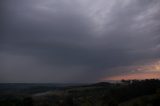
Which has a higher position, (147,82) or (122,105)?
(147,82)

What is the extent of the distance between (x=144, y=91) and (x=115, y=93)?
1810 cm

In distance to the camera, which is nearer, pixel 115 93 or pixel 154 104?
pixel 154 104

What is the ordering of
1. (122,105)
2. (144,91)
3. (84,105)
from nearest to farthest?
1. (84,105)
2. (122,105)
3. (144,91)

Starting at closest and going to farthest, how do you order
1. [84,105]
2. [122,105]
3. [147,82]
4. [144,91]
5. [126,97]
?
[84,105], [122,105], [126,97], [144,91], [147,82]

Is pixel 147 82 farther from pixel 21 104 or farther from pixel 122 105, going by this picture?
pixel 21 104

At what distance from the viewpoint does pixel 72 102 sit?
140 m

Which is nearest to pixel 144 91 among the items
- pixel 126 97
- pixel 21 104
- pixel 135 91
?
pixel 135 91

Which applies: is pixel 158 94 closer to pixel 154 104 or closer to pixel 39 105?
pixel 154 104

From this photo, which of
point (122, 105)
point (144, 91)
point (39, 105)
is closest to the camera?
point (122, 105)

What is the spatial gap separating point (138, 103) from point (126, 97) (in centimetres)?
2815

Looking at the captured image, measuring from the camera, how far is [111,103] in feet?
379

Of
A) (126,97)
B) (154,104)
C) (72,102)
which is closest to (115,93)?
(126,97)

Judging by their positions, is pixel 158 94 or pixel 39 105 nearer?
pixel 158 94

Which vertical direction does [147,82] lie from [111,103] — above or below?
above
